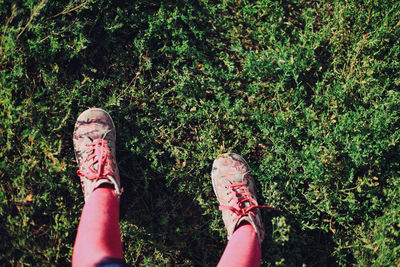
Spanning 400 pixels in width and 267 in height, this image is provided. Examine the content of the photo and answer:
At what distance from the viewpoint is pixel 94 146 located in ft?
9.61

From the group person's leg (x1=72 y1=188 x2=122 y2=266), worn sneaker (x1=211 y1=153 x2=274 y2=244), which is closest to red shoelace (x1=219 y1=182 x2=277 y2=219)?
worn sneaker (x1=211 y1=153 x2=274 y2=244)

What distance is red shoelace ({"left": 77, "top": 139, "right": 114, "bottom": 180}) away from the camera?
8.93ft

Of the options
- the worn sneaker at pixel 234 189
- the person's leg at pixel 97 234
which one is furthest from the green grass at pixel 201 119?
the person's leg at pixel 97 234

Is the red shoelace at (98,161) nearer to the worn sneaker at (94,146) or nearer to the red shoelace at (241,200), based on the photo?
the worn sneaker at (94,146)

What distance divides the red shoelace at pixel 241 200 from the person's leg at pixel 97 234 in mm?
993

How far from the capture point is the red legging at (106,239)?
2.15 metres

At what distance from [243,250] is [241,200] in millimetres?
539

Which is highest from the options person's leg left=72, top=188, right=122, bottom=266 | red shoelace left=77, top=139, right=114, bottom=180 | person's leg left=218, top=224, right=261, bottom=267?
red shoelace left=77, top=139, right=114, bottom=180

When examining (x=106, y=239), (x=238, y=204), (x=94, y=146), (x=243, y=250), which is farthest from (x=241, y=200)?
(x=94, y=146)

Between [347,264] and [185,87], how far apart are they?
7.52ft

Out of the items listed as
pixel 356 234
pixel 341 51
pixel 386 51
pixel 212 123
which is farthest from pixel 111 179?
pixel 386 51

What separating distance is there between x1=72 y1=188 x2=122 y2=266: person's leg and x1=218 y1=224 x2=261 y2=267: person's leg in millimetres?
822

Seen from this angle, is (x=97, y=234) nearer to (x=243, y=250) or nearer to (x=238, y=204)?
(x=243, y=250)

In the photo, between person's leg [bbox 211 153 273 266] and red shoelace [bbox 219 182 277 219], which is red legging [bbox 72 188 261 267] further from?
red shoelace [bbox 219 182 277 219]
